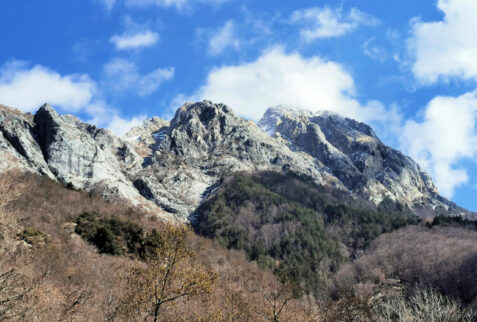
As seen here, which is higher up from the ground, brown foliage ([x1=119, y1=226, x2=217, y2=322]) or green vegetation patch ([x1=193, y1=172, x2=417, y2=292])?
green vegetation patch ([x1=193, y1=172, x2=417, y2=292])

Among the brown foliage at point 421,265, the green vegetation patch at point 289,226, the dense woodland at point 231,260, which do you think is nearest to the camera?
the dense woodland at point 231,260

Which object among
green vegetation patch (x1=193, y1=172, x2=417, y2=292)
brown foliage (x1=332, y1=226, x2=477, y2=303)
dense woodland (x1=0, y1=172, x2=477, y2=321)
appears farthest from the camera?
green vegetation patch (x1=193, y1=172, x2=417, y2=292)

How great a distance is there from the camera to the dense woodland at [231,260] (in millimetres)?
21844

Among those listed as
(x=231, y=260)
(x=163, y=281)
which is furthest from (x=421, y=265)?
(x=163, y=281)

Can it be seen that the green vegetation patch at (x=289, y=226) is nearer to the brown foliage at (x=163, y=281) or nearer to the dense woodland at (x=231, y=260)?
the dense woodland at (x=231, y=260)

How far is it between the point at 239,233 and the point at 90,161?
267 feet

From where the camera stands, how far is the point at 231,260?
103m

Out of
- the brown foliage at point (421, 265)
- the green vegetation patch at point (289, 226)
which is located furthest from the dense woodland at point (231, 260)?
the green vegetation patch at point (289, 226)

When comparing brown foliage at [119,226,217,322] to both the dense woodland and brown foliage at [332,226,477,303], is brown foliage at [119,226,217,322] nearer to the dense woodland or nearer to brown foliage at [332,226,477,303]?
the dense woodland

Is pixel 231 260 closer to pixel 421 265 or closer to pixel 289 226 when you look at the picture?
pixel 289 226

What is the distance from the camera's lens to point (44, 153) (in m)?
146

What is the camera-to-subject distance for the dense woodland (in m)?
21.8

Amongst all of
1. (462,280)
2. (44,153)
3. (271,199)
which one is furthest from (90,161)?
(462,280)

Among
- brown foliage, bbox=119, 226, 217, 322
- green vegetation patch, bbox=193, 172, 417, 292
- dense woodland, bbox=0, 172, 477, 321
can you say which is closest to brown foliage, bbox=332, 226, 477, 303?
dense woodland, bbox=0, 172, 477, 321
